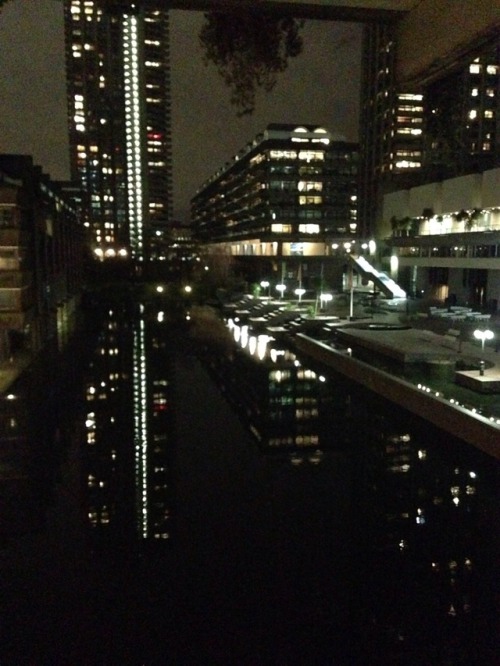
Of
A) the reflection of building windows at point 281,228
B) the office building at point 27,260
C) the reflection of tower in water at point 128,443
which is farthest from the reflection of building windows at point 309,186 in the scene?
the reflection of tower in water at point 128,443

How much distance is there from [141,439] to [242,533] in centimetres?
518

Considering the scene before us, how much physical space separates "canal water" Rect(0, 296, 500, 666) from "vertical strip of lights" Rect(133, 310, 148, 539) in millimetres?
51

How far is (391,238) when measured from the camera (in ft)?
125

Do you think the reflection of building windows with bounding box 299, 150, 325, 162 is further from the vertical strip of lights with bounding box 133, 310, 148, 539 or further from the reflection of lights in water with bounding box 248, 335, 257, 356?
the vertical strip of lights with bounding box 133, 310, 148, 539

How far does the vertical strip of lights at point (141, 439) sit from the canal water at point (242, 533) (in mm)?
51

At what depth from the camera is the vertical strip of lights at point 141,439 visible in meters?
9.03

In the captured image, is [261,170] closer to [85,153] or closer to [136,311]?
[136,311]

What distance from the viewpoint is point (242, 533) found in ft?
26.9

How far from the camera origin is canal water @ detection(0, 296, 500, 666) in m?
5.59

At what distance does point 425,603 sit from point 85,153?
376ft

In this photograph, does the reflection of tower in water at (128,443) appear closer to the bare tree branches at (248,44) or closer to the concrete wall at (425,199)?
the bare tree branches at (248,44)

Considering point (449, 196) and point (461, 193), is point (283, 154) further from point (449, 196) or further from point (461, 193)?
point (461, 193)

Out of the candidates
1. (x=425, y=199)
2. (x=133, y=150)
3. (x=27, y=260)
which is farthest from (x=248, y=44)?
(x=133, y=150)

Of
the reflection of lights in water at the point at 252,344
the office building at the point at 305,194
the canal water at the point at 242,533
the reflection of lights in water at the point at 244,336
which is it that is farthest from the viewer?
the office building at the point at 305,194
